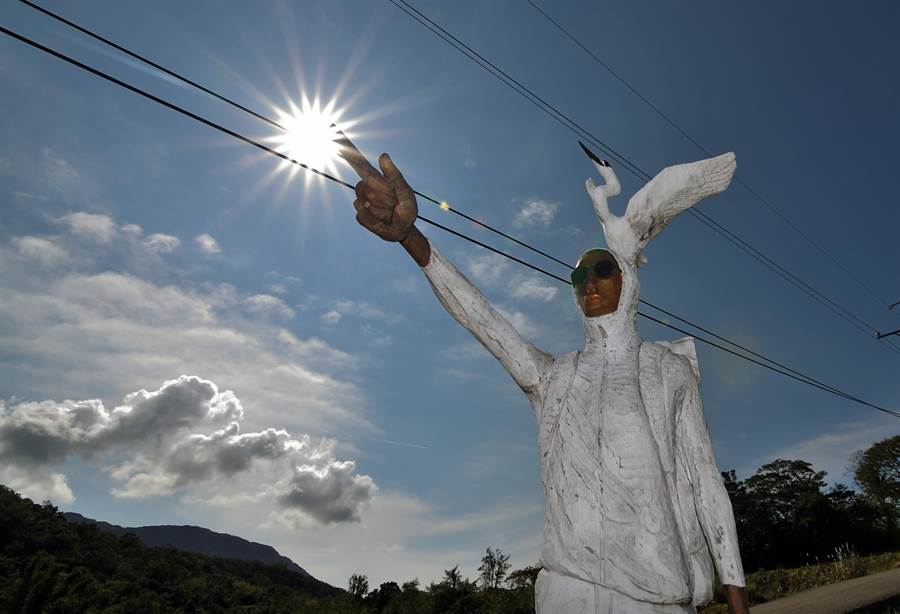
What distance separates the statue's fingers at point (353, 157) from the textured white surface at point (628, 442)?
534 mm

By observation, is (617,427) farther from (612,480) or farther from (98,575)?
(98,575)

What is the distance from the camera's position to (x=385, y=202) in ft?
7.77

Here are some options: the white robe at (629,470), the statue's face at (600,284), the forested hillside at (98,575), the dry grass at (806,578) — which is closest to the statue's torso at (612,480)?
the white robe at (629,470)

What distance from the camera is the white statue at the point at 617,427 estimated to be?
6.14 feet

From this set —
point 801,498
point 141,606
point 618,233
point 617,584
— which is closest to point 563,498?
point 617,584

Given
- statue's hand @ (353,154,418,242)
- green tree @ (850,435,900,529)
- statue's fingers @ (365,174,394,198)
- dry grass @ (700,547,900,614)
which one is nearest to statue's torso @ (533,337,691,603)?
statue's hand @ (353,154,418,242)

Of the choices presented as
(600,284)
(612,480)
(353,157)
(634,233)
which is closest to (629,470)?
(612,480)

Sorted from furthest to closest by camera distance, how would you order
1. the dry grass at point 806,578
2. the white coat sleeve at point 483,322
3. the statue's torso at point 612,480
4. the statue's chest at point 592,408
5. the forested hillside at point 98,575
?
1. the forested hillside at point 98,575
2. the dry grass at point 806,578
3. the white coat sleeve at point 483,322
4. the statue's chest at point 592,408
5. the statue's torso at point 612,480

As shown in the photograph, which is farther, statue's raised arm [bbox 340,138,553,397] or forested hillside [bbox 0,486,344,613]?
forested hillside [bbox 0,486,344,613]

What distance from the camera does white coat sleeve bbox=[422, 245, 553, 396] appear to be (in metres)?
2.56

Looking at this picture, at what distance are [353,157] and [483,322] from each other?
3.33ft

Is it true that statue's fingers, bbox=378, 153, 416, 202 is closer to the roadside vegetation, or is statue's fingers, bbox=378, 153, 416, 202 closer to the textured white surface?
the textured white surface

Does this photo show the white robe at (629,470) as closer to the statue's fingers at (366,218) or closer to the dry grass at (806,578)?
the statue's fingers at (366,218)

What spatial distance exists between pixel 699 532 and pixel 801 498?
40822mm
